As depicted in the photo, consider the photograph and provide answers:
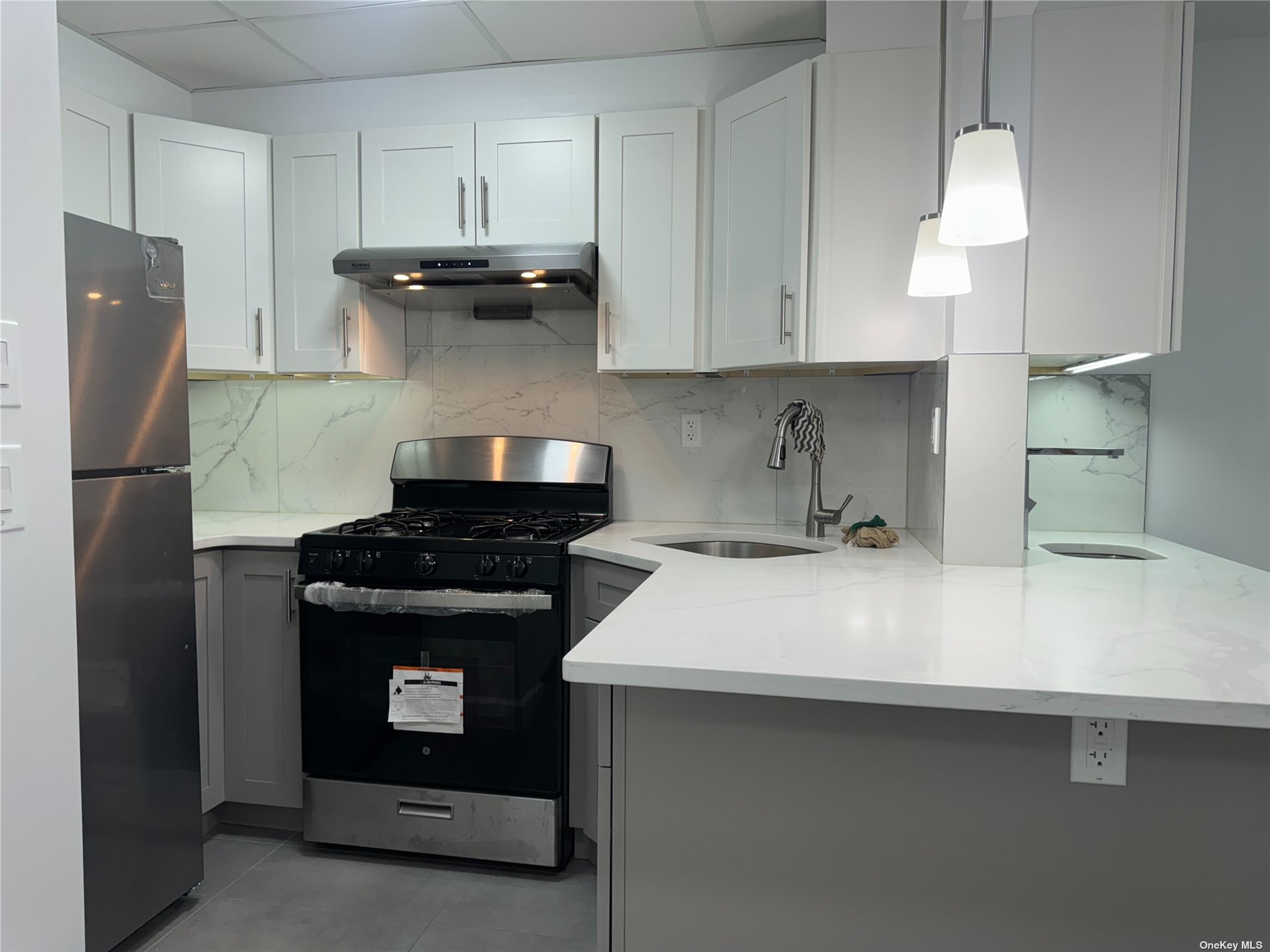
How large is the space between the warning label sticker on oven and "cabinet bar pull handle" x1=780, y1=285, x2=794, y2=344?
1327 millimetres

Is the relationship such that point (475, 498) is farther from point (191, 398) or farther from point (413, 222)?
point (191, 398)

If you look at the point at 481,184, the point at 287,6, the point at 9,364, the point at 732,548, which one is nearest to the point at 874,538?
the point at 732,548

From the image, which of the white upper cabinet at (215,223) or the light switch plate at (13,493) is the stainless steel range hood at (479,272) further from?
the light switch plate at (13,493)

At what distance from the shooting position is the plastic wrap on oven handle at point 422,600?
7.46 feet

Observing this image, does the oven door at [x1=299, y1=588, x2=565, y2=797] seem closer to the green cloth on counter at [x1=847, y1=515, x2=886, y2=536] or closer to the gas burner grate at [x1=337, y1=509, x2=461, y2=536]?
the gas burner grate at [x1=337, y1=509, x2=461, y2=536]

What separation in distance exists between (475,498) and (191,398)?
126cm

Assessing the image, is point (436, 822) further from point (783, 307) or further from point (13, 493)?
point (783, 307)

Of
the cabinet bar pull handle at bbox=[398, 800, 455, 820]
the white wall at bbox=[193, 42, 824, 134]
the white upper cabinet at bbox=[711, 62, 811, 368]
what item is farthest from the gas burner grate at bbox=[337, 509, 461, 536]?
the white wall at bbox=[193, 42, 824, 134]

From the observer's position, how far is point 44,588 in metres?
1.54

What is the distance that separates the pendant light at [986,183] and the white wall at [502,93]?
1.51 meters

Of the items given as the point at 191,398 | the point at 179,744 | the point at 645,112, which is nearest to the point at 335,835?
the point at 179,744

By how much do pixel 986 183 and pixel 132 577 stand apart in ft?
6.46

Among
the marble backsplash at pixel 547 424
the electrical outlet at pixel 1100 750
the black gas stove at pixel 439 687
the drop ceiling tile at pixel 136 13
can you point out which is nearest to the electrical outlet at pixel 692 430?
the marble backsplash at pixel 547 424

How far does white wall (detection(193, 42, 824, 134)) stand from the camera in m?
2.69
